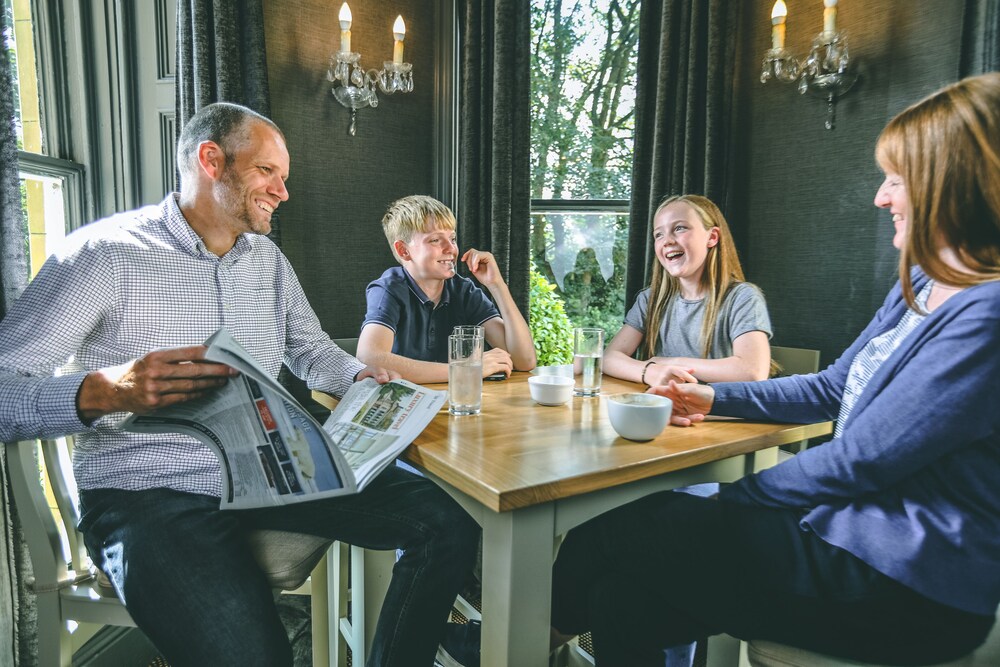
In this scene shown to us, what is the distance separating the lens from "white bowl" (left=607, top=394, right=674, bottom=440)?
1.06m

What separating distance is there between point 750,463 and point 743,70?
212cm

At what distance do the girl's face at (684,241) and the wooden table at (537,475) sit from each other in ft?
2.59

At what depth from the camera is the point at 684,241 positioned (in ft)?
6.25

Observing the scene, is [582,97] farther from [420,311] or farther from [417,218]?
[420,311]

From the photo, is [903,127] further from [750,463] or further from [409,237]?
[409,237]

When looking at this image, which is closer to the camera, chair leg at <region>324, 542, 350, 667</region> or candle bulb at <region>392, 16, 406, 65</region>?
chair leg at <region>324, 542, 350, 667</region>

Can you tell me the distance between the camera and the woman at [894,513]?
84 cm

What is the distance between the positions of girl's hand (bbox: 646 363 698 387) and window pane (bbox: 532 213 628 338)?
4.50 ft

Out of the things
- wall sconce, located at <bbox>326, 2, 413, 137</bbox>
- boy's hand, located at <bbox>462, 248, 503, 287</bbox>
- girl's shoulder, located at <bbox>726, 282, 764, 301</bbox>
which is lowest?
girl's shoulder, located at <bbox>726, 282, 764, 301</bbox>

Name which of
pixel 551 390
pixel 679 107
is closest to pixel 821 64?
pixel 679 107

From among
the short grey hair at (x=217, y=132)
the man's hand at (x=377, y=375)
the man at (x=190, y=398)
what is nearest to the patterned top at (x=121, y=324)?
the man at (x=190, y=398)

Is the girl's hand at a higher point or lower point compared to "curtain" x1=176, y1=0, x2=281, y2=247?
lower

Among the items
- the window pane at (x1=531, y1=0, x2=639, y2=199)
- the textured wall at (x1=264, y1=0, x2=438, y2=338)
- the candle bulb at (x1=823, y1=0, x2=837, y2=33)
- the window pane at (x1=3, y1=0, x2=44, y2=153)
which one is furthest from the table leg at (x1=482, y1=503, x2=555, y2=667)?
the window pane at (x1=531, y1=0, x2=639, y2=199)

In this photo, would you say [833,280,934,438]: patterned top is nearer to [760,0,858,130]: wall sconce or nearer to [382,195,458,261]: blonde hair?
[382,195,458,261]: blonde hair
